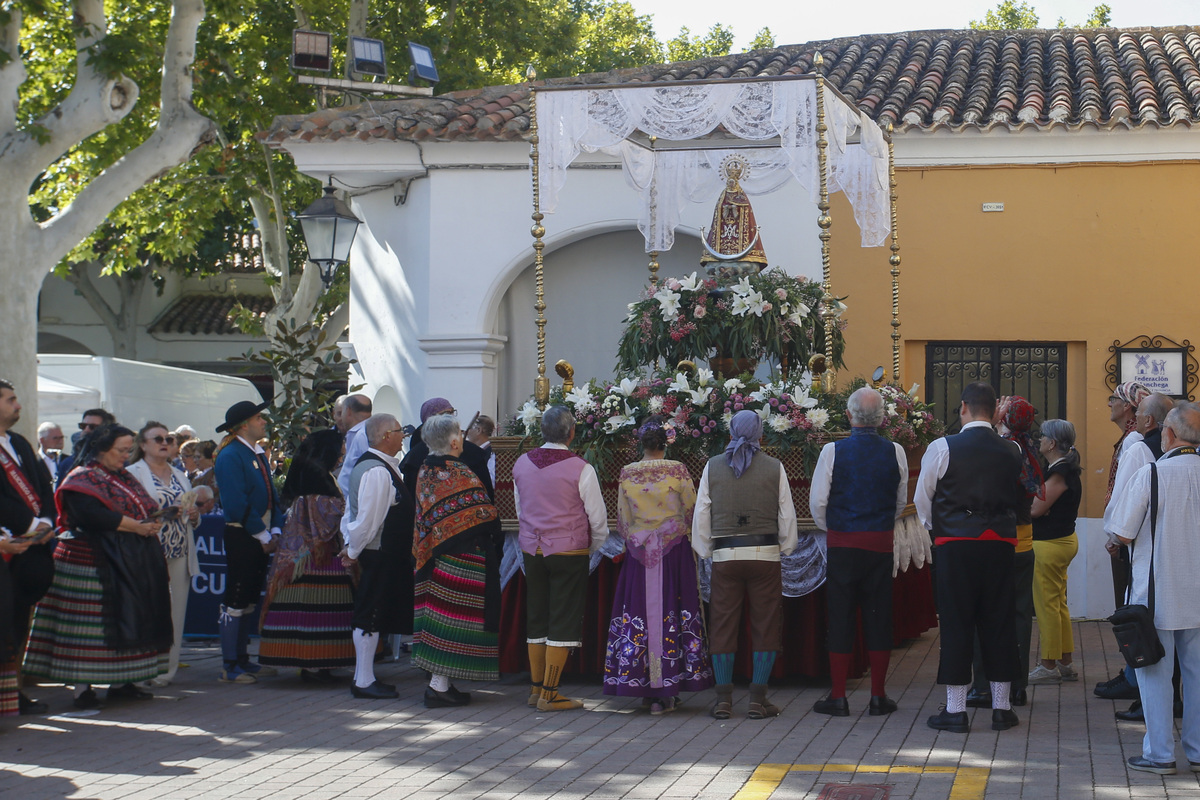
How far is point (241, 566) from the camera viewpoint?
348 inches

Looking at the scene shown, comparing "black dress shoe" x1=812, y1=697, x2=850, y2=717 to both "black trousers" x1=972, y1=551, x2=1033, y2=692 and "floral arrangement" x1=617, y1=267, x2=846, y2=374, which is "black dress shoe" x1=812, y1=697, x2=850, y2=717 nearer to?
"black trousers" x1=972, y1=551, x2=1033, y2=692

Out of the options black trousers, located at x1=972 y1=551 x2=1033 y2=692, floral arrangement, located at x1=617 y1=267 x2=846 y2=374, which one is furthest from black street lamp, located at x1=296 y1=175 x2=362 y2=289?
black trousers, located at x1=972 y1=551 x2=1033 y2=692

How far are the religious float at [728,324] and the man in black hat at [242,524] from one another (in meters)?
1.60

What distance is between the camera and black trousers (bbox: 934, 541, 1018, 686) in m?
6.82

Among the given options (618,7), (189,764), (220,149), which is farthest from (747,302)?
(618,7)

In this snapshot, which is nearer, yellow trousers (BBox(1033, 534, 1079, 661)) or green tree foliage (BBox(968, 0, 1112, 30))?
yellow trousers (BBox(1033, 534, 1079, 661))

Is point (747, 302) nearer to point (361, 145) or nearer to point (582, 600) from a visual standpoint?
point (582, 600)

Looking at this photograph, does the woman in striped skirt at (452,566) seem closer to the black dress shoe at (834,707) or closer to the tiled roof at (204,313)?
the black dress shoe at (834,707)

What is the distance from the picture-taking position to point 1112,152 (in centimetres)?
1212

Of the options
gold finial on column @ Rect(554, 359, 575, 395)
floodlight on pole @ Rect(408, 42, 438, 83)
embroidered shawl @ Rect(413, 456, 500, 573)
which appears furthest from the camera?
floodlight on pole @ Rect(408, 42, 438, 83)

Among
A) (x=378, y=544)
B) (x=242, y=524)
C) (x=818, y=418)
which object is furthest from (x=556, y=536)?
(x=242, y=524)

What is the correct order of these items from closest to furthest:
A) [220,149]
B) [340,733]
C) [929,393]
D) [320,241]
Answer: [340,733] < [320,241] < [929,393] < [220,149]

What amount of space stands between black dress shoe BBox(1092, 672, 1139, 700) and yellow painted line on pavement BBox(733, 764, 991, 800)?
2.04 m

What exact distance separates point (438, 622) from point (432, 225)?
625 cm
